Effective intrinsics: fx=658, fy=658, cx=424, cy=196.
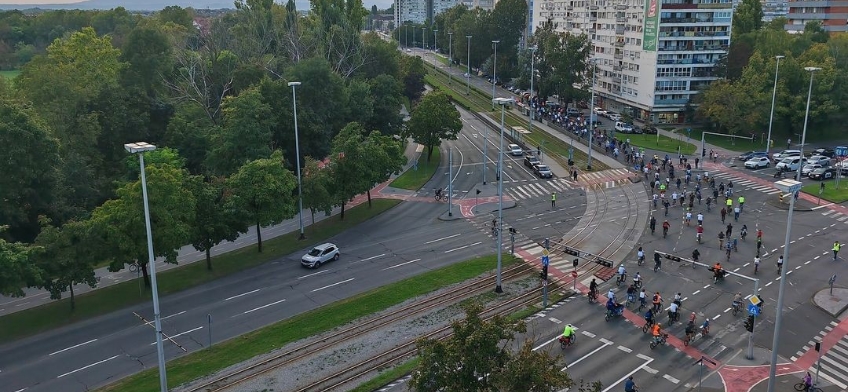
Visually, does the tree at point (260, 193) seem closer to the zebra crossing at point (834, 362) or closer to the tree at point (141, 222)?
the tree at point (141, 222)

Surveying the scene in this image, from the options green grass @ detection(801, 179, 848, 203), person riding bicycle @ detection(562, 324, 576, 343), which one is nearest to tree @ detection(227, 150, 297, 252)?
person riding bicycle @ detection(562, 324, 576, 343)

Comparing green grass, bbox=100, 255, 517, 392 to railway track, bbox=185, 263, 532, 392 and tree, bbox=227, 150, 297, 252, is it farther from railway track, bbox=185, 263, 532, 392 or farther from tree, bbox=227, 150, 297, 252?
tree, bbox=227, 150, 297, 252

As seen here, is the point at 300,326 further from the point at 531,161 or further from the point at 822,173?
the point at 822,173

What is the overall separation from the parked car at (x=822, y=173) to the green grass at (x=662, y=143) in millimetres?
15681

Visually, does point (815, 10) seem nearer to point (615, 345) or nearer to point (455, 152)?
point (455, 152)

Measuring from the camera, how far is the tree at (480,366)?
776 inches

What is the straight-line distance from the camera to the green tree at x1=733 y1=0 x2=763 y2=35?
109119 mm

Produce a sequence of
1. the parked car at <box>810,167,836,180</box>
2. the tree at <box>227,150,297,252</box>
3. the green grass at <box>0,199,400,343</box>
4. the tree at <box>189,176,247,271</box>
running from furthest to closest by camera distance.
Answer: the parked car at <box>810,167,836,180</box>, the tree at <box>227,150,297,252</box>, the tree at <box>189,176,247,271</box>, the green grass at <box>0,199,400,343</box>

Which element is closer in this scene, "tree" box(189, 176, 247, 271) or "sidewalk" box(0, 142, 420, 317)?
"sidewalk" box(0, 142, 420, 317)

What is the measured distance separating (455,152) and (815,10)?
319 ft

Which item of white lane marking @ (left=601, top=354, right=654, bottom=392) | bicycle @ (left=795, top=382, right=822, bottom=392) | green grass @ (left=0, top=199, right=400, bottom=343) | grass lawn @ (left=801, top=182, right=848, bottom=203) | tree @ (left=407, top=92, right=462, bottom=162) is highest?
tree @ (left=407, top=92, right=462, bottom=162)

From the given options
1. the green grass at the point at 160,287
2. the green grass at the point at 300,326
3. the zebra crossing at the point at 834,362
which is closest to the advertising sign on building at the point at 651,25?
the green grass at the point at 160,287

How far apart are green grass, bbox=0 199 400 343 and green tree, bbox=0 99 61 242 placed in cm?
1221

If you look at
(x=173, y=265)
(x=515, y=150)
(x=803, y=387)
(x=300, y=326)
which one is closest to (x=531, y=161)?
(x=515, y=150)
